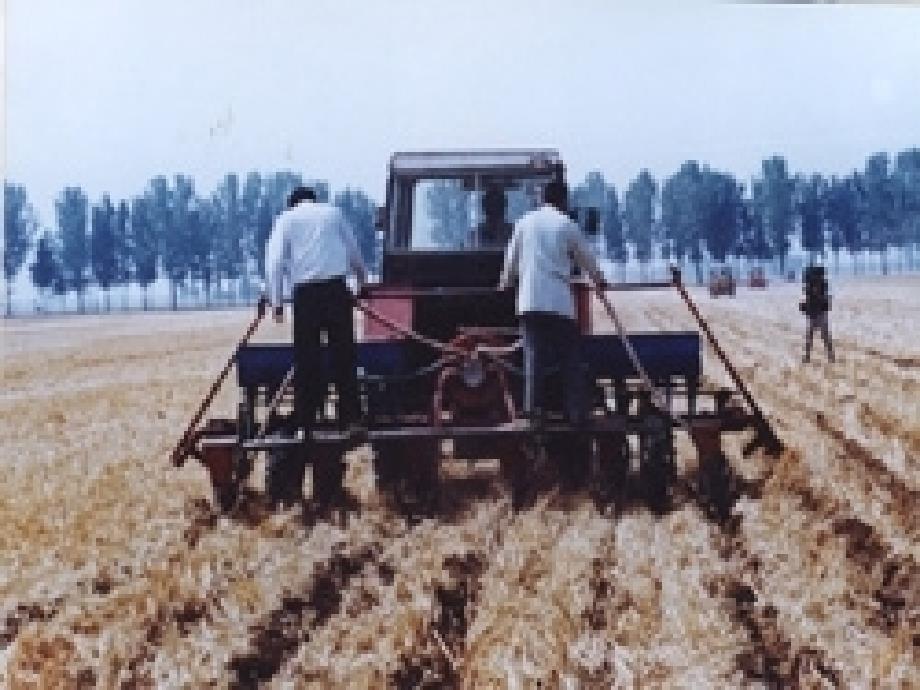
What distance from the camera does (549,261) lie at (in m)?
5.38

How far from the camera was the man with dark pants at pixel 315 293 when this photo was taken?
17.3 feet

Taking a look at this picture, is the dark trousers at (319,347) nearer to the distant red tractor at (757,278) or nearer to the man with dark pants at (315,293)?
the man with dark pants at (315,293)

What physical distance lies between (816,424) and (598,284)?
2.33 metres

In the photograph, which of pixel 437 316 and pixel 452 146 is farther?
pixel 437 316

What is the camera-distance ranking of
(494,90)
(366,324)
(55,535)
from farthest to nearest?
1. (366,324)
2. (494,90)
3. (55,535)

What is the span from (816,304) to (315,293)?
252cm

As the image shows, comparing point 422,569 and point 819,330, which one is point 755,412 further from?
point 819,330

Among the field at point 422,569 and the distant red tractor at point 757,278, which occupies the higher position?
the distant red tractor at point 757,278

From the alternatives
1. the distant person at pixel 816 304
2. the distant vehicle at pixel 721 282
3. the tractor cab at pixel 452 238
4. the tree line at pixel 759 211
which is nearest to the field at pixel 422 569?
the distant person at pixel 816 304

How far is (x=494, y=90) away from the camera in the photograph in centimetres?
500

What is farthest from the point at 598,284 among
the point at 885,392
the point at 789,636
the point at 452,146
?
the point at 885,392

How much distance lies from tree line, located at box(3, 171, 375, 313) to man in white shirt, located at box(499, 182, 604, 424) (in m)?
0.70

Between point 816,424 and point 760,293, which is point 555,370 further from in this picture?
point 816,424

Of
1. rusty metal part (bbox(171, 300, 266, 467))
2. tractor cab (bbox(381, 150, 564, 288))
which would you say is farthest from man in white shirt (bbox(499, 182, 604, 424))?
rusty metal part (bbox(171, 300, 266, 467))
